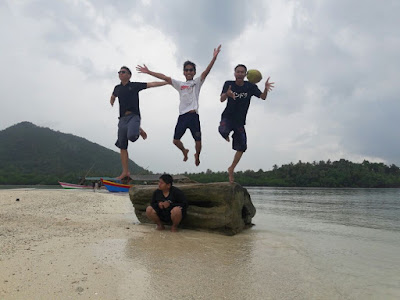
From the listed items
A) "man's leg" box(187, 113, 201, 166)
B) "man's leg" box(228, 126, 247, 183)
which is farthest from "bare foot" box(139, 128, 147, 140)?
"man's leg" box(228, 126, 247, 183)

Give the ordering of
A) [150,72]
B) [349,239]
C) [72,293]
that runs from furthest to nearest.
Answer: [349,239] → [150,72] → [72,293]

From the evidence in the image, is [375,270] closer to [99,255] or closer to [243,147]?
[243,147]

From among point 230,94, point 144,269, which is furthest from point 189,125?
point 144,269

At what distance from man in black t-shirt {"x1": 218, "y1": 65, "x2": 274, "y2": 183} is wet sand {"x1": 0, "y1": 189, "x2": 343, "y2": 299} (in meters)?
2.45

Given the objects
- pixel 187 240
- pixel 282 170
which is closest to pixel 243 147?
pixel 187 240

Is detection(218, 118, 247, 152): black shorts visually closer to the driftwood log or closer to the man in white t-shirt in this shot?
the man in white t-shirt

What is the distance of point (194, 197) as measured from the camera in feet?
25.1

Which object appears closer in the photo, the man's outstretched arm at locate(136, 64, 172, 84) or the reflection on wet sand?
the reflection on wet sand

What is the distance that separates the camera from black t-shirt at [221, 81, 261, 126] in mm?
6613

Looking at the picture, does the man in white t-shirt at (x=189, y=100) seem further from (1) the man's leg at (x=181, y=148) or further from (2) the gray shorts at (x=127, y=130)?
(2) the gray shorts at (x=127, y=130)

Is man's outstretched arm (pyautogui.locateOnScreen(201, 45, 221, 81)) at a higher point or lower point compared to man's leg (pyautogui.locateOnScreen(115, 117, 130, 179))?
higher

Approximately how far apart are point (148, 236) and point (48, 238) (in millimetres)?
1820

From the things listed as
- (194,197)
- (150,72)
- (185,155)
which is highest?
(150,72)

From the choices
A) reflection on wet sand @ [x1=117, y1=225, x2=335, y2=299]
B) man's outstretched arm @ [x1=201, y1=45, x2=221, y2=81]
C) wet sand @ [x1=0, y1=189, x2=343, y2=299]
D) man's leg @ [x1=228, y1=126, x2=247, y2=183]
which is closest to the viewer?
wet sand @ [x1=0, y1=189, x2=343, y2=299]
